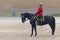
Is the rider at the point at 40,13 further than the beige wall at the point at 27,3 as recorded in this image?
No

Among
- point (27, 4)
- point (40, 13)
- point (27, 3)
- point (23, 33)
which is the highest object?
point (40, 13)

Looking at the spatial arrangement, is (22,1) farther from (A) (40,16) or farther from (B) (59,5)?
(A) (40,16)

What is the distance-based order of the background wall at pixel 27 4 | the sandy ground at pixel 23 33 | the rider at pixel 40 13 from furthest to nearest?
the background wall at pixel 27 4 → the rider at pixel 40 13 → the sandy ground at pixel 23 33

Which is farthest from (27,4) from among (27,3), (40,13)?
(40,13)

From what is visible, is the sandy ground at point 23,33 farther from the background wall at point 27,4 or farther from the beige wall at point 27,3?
the beige wall at point 27,3

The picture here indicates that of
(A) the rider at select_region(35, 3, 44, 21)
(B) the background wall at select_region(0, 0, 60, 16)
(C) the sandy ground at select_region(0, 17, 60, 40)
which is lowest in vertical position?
(B) the background wall at select_region(0, 0, 60, 16)

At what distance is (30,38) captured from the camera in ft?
65.1

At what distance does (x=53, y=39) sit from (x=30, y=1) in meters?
38.7

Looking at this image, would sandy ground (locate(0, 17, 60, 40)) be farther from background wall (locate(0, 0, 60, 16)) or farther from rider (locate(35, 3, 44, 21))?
background wall (locate(0, 0, 60, 16))

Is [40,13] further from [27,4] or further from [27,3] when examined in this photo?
[27,3]

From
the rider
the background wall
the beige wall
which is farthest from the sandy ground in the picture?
the beige wall

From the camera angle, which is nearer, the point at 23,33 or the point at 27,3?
the point at 23,33

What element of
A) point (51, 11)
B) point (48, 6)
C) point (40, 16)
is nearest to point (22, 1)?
point (48, 6)

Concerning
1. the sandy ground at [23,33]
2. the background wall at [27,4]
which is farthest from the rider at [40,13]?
the background wall at [27,4]
